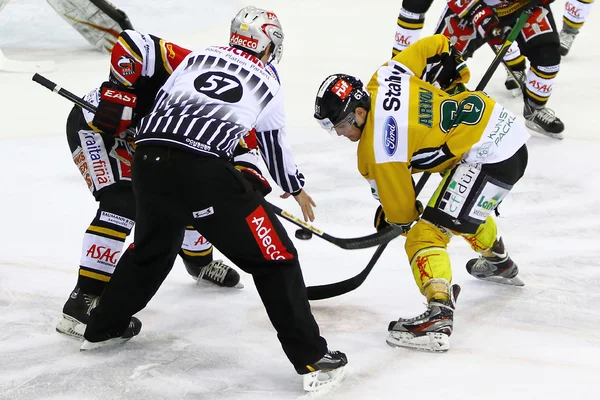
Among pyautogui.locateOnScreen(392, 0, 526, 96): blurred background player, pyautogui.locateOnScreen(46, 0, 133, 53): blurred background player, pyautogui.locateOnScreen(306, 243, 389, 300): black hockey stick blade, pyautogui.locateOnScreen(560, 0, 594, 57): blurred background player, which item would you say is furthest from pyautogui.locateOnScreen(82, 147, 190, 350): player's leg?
pyautogui.locateOnScreen(46, 0, 133, 53): blurred background player

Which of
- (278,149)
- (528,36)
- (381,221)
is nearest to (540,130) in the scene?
(528,36)

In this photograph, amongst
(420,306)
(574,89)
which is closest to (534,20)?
(574,89)

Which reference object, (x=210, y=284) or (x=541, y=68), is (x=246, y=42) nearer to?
(x=210, y=284)

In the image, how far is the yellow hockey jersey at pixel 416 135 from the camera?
103 inches

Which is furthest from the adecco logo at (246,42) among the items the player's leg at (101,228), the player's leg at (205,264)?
the player's leg at (205,264)

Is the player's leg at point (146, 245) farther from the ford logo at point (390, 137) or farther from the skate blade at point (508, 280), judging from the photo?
the skate blade at point (508, 280)

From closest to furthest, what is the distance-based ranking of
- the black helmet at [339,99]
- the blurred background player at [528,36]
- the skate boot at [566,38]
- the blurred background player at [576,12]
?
1. the black helmet at [339,99]
2. the blurred background player at [528,36]
3. the blurred background player at [576,12]
4. the skate boot at [566,38]

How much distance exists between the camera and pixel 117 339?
264 centimetres

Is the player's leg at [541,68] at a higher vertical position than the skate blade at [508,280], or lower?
higher

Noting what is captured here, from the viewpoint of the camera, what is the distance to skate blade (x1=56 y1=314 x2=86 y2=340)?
8.86ft

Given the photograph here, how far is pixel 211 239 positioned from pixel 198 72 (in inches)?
18.1

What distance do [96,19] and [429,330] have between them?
443cm

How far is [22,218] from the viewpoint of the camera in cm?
381

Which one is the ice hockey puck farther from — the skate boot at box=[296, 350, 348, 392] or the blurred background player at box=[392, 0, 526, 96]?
the blurred background player at box=[392, 0, 526, 96]
